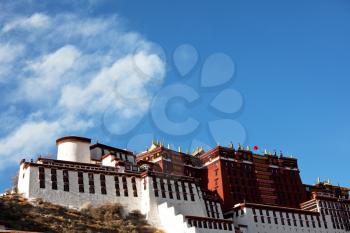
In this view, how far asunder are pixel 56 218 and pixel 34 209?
10.8 feet

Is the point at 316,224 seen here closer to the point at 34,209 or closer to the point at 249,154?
the point at 249,154

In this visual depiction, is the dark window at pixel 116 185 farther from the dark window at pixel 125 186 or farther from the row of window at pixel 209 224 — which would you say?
the row of window at pixel 209 224

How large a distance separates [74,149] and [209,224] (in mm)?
24530

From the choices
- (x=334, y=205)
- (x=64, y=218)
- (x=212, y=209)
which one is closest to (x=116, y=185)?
(x=64, y=218)

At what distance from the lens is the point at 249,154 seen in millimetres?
107125

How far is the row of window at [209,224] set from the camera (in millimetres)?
72188

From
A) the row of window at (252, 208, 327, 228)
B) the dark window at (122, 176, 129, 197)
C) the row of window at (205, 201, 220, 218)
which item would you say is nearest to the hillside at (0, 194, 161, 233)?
the dark window at (122, 176, 129, 197)

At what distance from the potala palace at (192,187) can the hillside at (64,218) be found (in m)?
1.88

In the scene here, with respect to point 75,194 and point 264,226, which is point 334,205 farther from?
point 75,194

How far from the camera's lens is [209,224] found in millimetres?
73875

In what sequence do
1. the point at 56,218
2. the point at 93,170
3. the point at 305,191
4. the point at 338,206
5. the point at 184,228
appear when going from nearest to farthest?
the point at 56,218, the point at 184,228, the point at 93,170, the point at 338,206, the point at 305,191

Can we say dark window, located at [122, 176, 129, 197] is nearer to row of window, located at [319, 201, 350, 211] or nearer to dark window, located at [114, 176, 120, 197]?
dark window, located at [114, 176, 120, 197]

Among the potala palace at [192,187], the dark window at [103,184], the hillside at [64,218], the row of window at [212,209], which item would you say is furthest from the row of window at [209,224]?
the dark window at [103,184]

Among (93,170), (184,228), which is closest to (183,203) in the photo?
(184,228)
